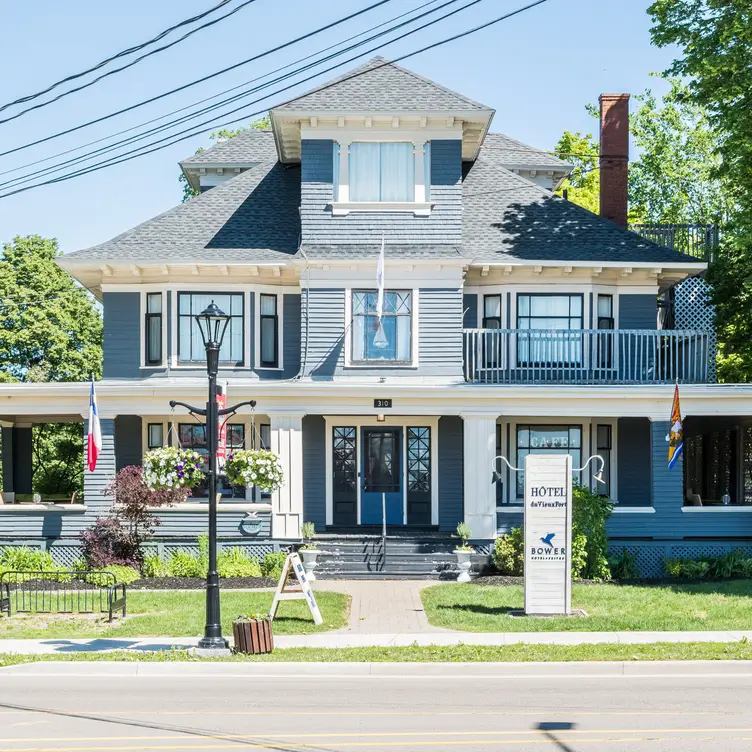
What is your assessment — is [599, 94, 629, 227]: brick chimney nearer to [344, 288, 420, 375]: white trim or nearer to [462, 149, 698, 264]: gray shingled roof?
[462, 149, 698, 264]: gray shingled roof

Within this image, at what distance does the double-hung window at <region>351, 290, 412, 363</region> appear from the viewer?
27.4 meters

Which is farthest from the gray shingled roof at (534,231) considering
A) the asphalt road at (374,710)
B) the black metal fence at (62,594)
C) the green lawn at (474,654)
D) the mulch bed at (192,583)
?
the asphalt road at (374,710)

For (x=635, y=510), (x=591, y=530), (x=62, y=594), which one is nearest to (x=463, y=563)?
(x=591, y=530)

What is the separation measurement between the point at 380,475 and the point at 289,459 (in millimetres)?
2702

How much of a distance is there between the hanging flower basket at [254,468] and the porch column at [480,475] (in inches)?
326

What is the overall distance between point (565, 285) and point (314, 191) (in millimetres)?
6456

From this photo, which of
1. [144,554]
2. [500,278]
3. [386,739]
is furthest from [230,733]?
[500,278]

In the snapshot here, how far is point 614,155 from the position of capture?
31.0 meters

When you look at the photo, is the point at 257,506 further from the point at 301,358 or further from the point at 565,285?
the point at 565,285

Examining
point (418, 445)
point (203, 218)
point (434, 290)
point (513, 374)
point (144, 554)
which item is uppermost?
point (203, 218)

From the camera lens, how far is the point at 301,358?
27.6 meters

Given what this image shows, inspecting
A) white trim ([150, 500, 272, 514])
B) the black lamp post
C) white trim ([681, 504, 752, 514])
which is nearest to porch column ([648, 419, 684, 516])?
white trim ([681, 504, 752, 514])

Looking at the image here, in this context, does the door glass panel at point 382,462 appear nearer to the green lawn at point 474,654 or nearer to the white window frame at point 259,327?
the white window frame at point 259,327

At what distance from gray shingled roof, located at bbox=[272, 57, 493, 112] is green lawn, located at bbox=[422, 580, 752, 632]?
437 inches
